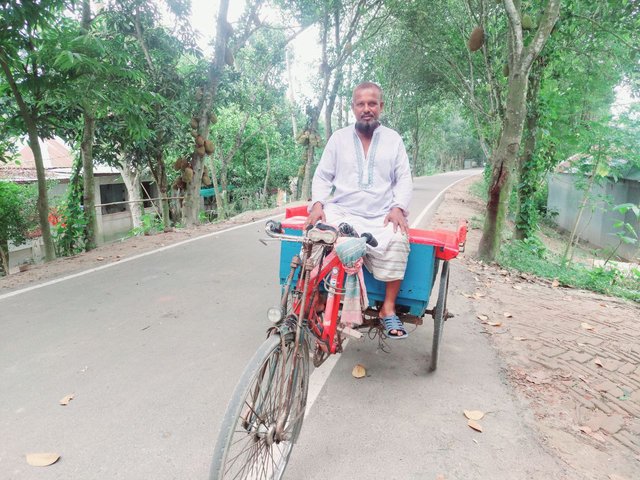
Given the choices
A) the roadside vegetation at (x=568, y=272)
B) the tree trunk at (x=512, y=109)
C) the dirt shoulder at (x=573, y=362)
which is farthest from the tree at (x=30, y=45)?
the roadside vegetation at (x=568, y=272)

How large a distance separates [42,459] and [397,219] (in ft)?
8.38

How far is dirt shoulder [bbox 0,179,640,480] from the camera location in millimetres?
2818

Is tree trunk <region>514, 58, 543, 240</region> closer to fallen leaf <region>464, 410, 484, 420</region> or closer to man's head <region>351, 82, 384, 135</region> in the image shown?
man's head <region>351, 82, 384, 135</region>

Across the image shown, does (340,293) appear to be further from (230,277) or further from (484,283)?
(484,283)

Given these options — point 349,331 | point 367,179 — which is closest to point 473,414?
point 349,331

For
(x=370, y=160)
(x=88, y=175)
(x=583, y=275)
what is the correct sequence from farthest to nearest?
(x=88, y=175), (x=583, y=275), (x=370, y=160)

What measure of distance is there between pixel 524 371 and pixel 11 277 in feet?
21.4

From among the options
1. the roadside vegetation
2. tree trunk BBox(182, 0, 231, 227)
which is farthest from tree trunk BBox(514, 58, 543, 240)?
tree trunk BBox(182, 0, 231, 227)

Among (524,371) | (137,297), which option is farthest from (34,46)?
(524,371)

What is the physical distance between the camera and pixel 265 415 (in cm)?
212

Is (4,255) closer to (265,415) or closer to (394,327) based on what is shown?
(394,327)

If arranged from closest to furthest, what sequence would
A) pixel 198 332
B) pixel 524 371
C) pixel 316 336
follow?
pixel 316 336 < pixel 524 371 < pixel 198 332

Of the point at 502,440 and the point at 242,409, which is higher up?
the point at 242,409

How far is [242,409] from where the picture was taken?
75.9 inches
